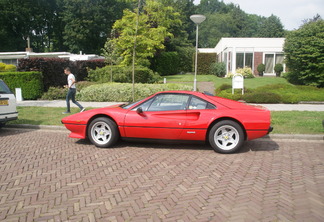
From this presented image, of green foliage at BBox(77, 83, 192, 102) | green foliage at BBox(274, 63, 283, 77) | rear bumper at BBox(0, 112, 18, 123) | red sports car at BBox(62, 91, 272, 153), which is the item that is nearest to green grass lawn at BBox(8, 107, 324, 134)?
rear bumper at BBox(0, 112, 18, 123)

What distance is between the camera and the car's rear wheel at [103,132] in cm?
610

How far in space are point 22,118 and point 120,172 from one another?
646cm

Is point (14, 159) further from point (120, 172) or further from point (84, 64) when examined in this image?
point (84, 64)

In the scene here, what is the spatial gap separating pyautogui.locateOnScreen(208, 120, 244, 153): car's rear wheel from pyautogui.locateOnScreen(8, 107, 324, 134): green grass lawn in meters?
2.21

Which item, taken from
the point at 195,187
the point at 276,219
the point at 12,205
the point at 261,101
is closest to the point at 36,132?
the point at 12,205

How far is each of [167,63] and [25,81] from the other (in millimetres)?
21952

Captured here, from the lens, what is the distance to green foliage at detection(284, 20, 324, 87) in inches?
696

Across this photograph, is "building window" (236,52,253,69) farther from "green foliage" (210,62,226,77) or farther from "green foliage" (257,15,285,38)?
"green foliage" (257,15,285,38)

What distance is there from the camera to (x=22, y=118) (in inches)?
383

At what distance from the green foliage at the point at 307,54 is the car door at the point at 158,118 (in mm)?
14650

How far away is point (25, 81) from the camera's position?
1485cm

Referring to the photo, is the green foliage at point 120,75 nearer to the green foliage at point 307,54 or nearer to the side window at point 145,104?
the green foliage at point 307,54

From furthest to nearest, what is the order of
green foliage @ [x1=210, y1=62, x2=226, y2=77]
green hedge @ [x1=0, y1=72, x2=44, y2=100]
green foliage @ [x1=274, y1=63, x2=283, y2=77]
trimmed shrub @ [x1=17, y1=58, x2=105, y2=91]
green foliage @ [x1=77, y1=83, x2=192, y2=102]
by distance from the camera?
green foliage @ [x1=210, y1=62, x2=226, y2=77], green foliage @ [x1=274, y1=63, x2=283, y2=77], trimmed shrub @ [x1=17, y1=58, x2=105, y2=91], green hedge @ [x1=0, y1=72, x2=44, y2=100], green foliage @ [x1=77, y1=83, x2=192, y2=102]

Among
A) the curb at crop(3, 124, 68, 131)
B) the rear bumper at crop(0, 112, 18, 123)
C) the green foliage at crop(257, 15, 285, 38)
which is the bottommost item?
the curb at crop(3, 124, 68, 131)
